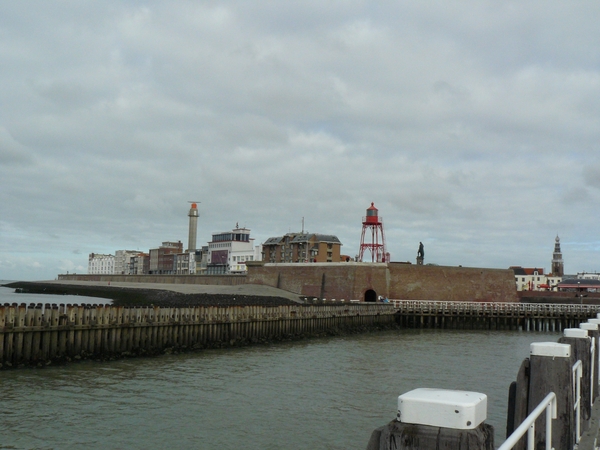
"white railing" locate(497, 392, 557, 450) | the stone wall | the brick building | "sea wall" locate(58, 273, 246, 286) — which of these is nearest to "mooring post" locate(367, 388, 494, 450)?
"white railing" locate(497, 392, 557, 450)

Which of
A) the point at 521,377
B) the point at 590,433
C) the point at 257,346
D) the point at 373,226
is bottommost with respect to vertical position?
the point at 257,346

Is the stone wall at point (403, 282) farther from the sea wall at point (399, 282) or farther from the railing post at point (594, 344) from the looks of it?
the railing post at point (594, 344)

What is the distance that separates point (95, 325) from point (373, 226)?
5392 cm

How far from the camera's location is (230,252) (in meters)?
132

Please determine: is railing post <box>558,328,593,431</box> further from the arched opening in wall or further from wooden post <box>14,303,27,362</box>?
the arched opening in wall

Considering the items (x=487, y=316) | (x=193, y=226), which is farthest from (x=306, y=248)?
(x=487, y=316)

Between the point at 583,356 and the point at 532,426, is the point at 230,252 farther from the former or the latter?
the point at 532,426

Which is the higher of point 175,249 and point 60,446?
point 175,249

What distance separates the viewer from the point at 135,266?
18612cm

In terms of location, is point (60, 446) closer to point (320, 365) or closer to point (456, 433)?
point (456, 433)

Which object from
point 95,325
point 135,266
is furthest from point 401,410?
point 135,266

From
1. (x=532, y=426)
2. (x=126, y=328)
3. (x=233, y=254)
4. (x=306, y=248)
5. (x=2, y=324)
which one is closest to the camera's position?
→ (x=532, y=426)

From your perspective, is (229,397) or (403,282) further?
(403,282)

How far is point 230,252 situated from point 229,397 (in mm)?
115528
